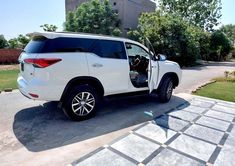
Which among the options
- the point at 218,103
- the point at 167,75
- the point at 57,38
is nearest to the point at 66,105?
the point at 57,38

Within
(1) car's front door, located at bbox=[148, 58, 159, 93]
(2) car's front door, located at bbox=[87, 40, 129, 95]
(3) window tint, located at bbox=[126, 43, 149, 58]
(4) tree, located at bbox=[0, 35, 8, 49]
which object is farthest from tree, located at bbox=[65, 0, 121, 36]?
(2) car's front door, located at bbox=[87, 40, 129, 95]

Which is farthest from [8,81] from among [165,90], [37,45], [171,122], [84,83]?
[171,122]

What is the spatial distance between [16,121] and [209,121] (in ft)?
13.9

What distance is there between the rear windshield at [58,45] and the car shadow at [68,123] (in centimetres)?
150

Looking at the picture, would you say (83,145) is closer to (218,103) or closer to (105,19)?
(218,103)

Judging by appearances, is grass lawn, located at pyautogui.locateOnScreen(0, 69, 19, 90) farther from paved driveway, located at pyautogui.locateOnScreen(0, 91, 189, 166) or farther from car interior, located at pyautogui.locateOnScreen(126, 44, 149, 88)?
car interior, located at pyautogui.locateOnScreen(126, 44, 149, 88)

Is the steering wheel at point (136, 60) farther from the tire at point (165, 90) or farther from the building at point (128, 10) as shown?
the building at point (128, 10)

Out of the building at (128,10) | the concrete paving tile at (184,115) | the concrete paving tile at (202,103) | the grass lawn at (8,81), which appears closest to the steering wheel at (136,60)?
the concrete paving tile at (184,115)

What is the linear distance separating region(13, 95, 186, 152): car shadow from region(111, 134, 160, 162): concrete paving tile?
1.79ft

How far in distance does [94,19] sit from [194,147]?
24740 mm

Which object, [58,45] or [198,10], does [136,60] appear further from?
[198,10]

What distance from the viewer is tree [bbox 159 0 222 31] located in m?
33.5

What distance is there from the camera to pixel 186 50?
19047 millimetres

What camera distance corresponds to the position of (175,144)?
3.43 m
